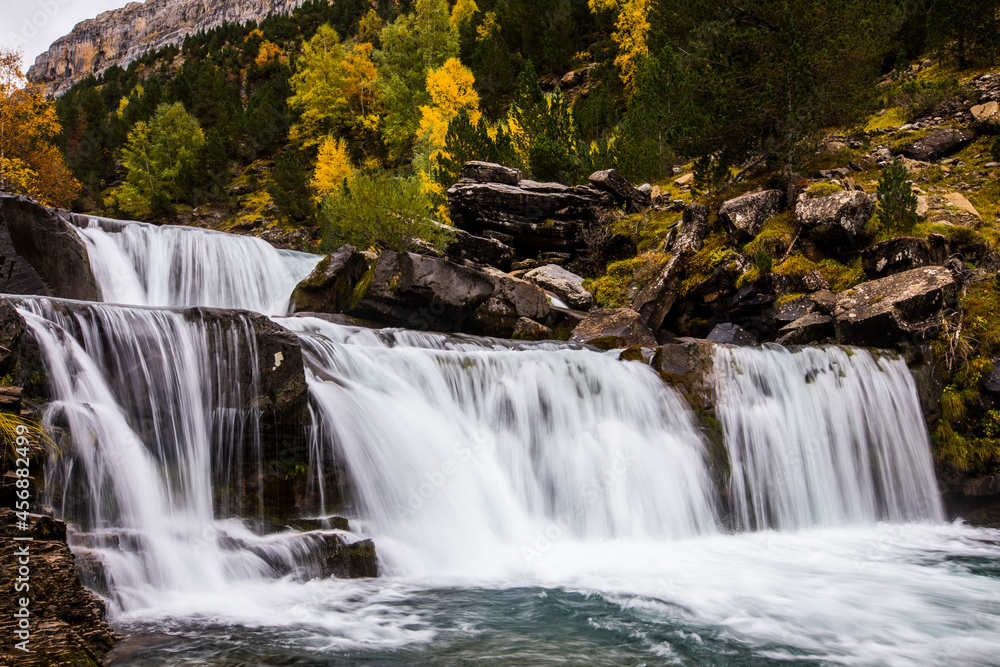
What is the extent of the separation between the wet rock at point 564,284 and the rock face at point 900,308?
8056mm

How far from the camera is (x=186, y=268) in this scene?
62.8 ft

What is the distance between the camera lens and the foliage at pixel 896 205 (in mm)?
13234

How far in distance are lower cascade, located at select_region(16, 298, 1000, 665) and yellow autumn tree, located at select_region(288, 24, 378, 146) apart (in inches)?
1646

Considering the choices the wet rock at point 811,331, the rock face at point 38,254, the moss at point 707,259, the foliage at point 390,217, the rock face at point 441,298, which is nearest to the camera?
the rock face at point 38,254

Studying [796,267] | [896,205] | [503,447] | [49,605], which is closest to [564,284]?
[796,267]

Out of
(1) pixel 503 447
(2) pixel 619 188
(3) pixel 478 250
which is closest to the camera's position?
(1) pixel 503 447

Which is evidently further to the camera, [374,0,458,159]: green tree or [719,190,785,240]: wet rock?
[374,0,458,159]: green tree

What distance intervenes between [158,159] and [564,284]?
4243 centimetres

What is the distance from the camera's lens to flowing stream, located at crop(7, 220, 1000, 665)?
541cm

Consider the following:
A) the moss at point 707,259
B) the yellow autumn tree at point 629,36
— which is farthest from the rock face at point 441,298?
the yellow autumn tree at point 629,36

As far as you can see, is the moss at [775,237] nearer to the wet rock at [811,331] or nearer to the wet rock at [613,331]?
the wet rock at [811,331]

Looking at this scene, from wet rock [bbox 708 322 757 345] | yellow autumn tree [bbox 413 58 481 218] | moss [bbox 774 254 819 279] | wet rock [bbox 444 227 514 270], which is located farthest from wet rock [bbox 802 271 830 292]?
yellow autumn tree [bbox 413 58 481 218]

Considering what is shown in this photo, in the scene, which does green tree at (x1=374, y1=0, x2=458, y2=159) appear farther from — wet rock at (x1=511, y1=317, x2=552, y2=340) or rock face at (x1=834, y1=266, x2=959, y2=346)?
rock face at (x1=834, y1=266, x2=959, y2=346)

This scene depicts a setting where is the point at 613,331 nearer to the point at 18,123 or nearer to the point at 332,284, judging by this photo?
the point at 332,284
